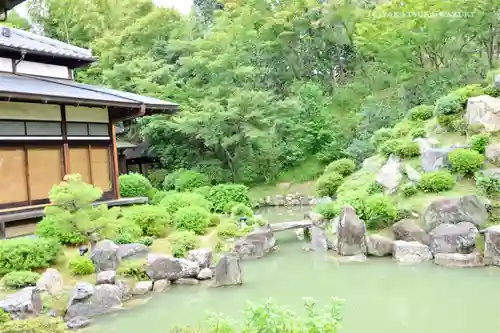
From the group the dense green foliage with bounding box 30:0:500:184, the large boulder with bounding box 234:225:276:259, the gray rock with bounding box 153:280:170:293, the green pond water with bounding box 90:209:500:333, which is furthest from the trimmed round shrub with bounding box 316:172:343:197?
the gray rock with bounding box 153:280:170:293

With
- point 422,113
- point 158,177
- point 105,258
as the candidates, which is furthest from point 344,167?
point 158,177

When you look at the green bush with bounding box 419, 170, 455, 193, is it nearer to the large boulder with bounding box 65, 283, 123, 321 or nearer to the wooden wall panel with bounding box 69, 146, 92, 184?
the large boulder with bounding box 65, 283, 123, 321

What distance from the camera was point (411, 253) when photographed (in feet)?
31.7

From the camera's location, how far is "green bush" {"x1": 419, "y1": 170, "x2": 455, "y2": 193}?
11.0m

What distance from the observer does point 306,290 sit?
316 inches

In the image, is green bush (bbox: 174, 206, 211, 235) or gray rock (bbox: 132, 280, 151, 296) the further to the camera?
green bush (bbox: 174, 206, 211, 235)

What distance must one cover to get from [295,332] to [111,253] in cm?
598

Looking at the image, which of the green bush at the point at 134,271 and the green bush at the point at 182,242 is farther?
the green bush at the point at 182,242

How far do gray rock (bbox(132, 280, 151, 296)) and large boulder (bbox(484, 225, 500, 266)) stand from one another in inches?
252

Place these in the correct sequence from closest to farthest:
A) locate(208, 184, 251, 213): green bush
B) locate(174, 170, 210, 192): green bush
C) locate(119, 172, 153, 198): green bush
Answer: locate(119, 172, 153, 198): green bush, locate(208, 184, 251, 213): green bush, locate(174, 170, 210, 192): green bush

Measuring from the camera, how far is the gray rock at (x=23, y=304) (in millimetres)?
6621

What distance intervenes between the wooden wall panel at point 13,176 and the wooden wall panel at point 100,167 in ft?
6.68

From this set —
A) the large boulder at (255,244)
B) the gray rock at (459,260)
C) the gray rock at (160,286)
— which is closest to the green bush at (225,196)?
the large boulder at (255,244)

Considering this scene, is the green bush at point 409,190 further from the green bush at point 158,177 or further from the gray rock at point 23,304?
the green bush at point 158,177
